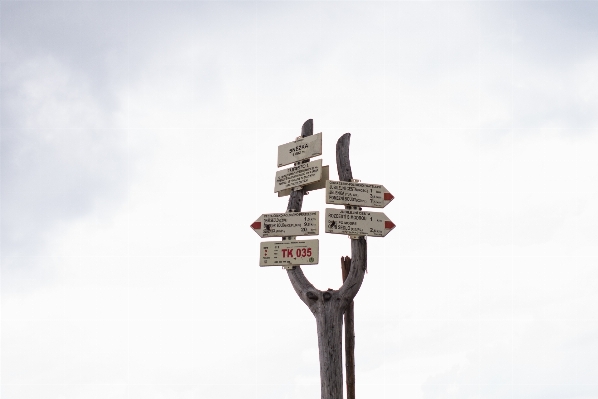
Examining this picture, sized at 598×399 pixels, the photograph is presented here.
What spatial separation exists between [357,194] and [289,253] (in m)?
1.31

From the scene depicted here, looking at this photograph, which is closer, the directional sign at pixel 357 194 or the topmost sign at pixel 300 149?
the directional sign at pixel 357 194

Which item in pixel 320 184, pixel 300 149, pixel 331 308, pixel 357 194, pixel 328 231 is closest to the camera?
pixel 331 308

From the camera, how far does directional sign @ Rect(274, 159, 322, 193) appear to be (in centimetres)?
911

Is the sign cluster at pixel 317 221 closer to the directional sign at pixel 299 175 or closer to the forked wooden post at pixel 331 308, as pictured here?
the directional sign at pixel 299 175

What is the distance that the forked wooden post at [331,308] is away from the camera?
27.4 feet

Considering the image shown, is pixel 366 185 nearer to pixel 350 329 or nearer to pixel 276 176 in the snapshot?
pixel 276 176

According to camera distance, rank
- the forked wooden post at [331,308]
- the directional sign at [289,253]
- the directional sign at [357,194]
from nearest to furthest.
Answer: the forked wooden post at [331,308] → the directional sign at [289,253] → the directional sign at [357,194]

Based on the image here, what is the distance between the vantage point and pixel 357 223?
348 inches

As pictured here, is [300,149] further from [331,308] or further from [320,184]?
[331,308]

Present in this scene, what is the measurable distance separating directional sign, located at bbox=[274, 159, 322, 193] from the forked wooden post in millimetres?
1123

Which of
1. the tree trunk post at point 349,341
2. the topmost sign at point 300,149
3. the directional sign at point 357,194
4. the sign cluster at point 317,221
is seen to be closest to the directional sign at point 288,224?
the sign cluster at point 317,221

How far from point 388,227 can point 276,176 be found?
1929 millimetres

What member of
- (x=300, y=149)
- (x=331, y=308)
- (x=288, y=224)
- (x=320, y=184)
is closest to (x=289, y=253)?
(x=288, y=224)

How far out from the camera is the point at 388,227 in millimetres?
8906
